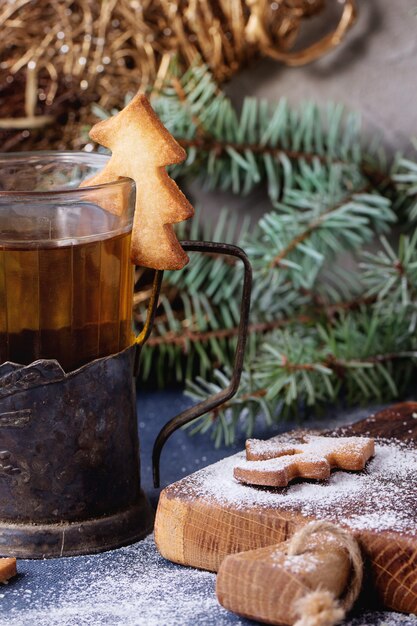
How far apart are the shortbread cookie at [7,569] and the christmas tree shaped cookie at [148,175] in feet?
0.76

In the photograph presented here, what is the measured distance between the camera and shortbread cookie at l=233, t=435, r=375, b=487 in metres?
0.64

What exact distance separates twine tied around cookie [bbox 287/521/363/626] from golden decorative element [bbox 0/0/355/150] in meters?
0.56

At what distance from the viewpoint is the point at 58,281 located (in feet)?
2.11

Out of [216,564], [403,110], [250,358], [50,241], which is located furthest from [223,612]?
[403,110]

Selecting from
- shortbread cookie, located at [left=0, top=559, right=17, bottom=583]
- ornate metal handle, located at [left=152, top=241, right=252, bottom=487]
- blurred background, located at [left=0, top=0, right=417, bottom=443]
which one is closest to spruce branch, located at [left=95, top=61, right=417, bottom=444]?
blurred background, located at [left=0, top=0, right=417, bottom=443]

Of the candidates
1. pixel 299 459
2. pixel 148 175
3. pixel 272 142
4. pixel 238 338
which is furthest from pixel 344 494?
pixel 272 142

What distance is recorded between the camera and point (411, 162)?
1.01 meters

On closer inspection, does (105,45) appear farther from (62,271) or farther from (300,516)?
(300,516)

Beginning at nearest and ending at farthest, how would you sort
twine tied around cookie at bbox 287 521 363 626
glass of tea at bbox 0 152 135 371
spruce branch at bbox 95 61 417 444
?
twine tied around cookie at bbox 287 521 363 626
glass of tea at bbox 0 152 135 371
spruce branch at bbox 95 61 417 444

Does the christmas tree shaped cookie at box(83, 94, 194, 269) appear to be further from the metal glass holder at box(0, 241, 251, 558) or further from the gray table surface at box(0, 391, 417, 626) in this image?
the gray table surface at box(0, 391, 417, 626)

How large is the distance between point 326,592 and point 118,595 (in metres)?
0.15

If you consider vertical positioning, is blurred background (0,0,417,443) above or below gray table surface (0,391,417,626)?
above

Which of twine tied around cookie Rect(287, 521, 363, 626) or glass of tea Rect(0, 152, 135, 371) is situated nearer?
twine tied around cookie Rect(287, 521, 363, 626)

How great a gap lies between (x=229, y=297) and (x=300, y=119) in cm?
22
